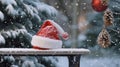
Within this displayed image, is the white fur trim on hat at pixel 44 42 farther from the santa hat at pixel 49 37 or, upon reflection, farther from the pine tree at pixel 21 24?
the pine tree at pixel 21 24

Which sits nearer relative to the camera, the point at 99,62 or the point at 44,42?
the point at 44,42

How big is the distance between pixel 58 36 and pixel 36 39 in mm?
209

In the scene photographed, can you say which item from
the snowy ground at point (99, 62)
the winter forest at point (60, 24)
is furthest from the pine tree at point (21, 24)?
the snowy ground at point (99, 62)

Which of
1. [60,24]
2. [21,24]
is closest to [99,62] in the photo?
[60,24]

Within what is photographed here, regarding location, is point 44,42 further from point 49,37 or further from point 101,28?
point 101,28

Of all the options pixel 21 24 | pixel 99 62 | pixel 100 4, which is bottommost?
pixel 99 62

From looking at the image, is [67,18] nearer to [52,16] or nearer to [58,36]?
[52,16]

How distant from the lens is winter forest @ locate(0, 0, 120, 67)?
4.32m

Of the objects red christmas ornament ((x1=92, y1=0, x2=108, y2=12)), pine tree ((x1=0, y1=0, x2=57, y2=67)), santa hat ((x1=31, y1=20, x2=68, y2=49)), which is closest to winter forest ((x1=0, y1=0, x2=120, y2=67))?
pine tree ((x1=0, y1=0, x2=57, y2=67))

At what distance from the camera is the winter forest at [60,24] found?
432 centimetres

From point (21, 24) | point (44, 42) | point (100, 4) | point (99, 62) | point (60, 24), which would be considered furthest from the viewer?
point (99, 62)

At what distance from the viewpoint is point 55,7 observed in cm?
476

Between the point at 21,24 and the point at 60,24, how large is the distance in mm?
657

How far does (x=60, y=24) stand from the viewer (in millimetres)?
4781
